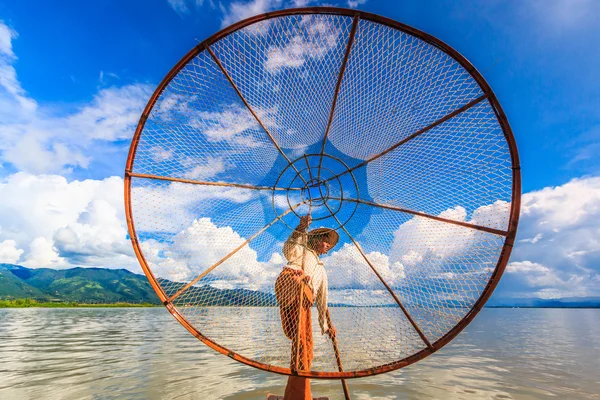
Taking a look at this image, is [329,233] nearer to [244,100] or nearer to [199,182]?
[199,182]

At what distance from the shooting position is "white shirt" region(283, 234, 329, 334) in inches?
132

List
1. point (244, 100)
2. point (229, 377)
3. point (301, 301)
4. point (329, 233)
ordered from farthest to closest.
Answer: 1. point (229, 377)
2. point (329, 233)
3. point (244, 100)
4. point (301, 301)

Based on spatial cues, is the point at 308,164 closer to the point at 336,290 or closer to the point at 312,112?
the point at 312,112

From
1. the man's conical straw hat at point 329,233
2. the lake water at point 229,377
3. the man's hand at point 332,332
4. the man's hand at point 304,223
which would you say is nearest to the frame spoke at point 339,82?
the man's hand at point 304,223

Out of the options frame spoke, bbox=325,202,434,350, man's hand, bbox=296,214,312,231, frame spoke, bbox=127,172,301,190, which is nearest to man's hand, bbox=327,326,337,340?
frame spoke, bbox=325,202,434,350

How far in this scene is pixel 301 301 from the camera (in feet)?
9.81

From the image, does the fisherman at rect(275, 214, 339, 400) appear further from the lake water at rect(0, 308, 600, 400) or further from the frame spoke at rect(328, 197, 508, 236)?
the lake water at rect(0, 308, 600, 400)

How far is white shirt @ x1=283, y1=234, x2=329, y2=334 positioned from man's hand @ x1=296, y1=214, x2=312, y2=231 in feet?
0.44

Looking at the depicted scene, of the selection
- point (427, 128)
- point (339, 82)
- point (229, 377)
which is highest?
point (339, 82)

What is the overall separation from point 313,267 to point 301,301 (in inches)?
21.0

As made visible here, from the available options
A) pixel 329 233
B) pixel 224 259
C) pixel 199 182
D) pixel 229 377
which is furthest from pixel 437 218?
pixel 229 377

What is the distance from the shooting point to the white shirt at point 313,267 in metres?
3.34

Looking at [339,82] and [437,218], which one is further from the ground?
[339,82]

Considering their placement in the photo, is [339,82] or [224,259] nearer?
[339,82]
